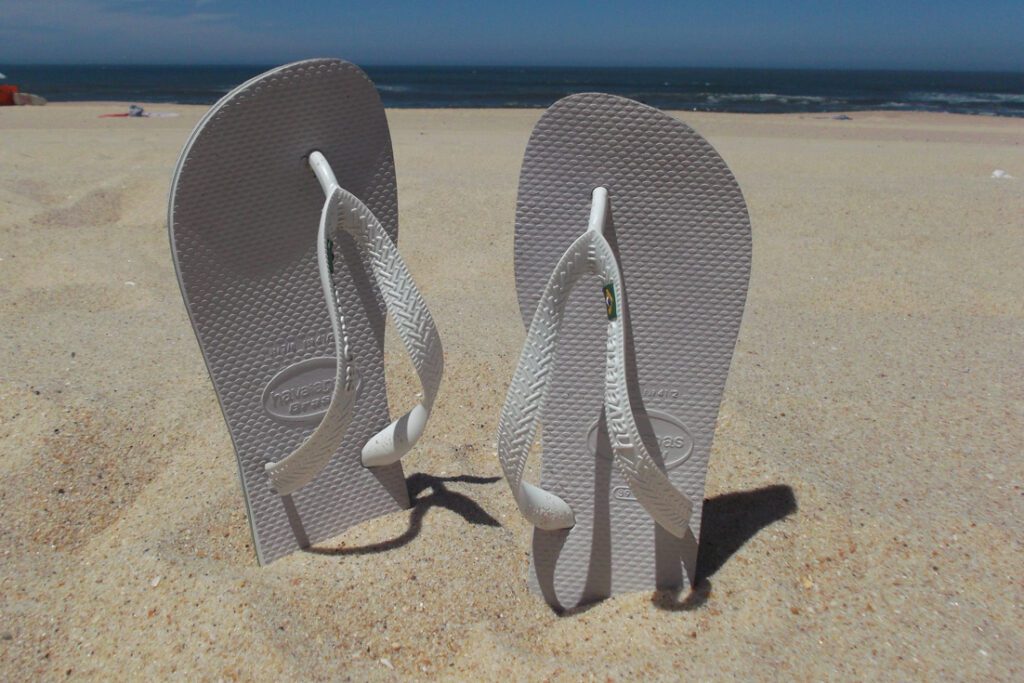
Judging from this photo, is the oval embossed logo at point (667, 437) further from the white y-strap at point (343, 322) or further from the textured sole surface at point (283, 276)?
the textured sole surface at point (283, 276)

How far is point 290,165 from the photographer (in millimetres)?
1473

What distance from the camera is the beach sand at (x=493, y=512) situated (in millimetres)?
1366

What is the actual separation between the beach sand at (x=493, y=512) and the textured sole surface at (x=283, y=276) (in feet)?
0.38

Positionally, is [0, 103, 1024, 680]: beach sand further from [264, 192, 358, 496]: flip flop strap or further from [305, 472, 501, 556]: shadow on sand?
[264, 192, 358, 496]: flip flop strap

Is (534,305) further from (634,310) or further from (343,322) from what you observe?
(343,322)

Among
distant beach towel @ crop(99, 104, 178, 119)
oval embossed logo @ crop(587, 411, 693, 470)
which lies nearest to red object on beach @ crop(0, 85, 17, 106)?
distant beach towel @ crop(99, 104, 178, 119)

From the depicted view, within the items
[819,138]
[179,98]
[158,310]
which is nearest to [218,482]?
[158,310]

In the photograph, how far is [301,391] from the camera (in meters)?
1.61

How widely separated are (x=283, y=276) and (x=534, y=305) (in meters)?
0.49

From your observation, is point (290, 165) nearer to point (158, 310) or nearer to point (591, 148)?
point (591, 148)

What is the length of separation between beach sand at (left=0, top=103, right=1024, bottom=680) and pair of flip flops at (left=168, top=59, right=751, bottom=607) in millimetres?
149

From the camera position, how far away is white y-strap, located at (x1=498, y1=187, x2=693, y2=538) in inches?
49.3

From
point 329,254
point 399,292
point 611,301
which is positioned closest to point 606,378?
point 611,301

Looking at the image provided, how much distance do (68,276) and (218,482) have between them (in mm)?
1781
